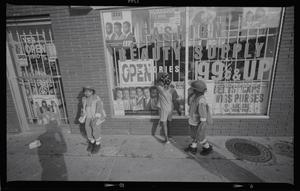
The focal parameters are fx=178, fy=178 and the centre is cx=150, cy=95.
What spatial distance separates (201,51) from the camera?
3715 mm

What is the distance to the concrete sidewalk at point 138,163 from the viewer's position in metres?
3.04

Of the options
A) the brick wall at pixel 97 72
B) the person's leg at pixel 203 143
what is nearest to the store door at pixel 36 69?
the brick wall at pixel 97 72

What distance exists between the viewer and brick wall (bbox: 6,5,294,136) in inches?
145

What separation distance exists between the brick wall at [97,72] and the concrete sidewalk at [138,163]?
0.23 meters

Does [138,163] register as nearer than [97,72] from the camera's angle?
Yes

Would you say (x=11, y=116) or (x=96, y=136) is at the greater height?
(x=11, y=116)

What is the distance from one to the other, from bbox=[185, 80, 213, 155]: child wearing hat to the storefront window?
0.63m

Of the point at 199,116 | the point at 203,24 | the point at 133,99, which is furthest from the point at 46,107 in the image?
the point at 203,24

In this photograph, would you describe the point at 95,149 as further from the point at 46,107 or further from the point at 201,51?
the point at 201,51

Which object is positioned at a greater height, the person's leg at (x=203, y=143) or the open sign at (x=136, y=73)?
the open sign at (x=136, y=73)

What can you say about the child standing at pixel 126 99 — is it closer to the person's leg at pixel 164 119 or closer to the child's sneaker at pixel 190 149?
the person's leg at pixel 164 119

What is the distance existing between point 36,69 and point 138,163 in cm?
337

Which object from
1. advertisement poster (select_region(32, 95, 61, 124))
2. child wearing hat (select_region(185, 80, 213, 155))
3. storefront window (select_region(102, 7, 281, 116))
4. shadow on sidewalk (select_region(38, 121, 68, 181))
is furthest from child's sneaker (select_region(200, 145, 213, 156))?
advertisement poster (select_region(32, 95, 61, 124))
